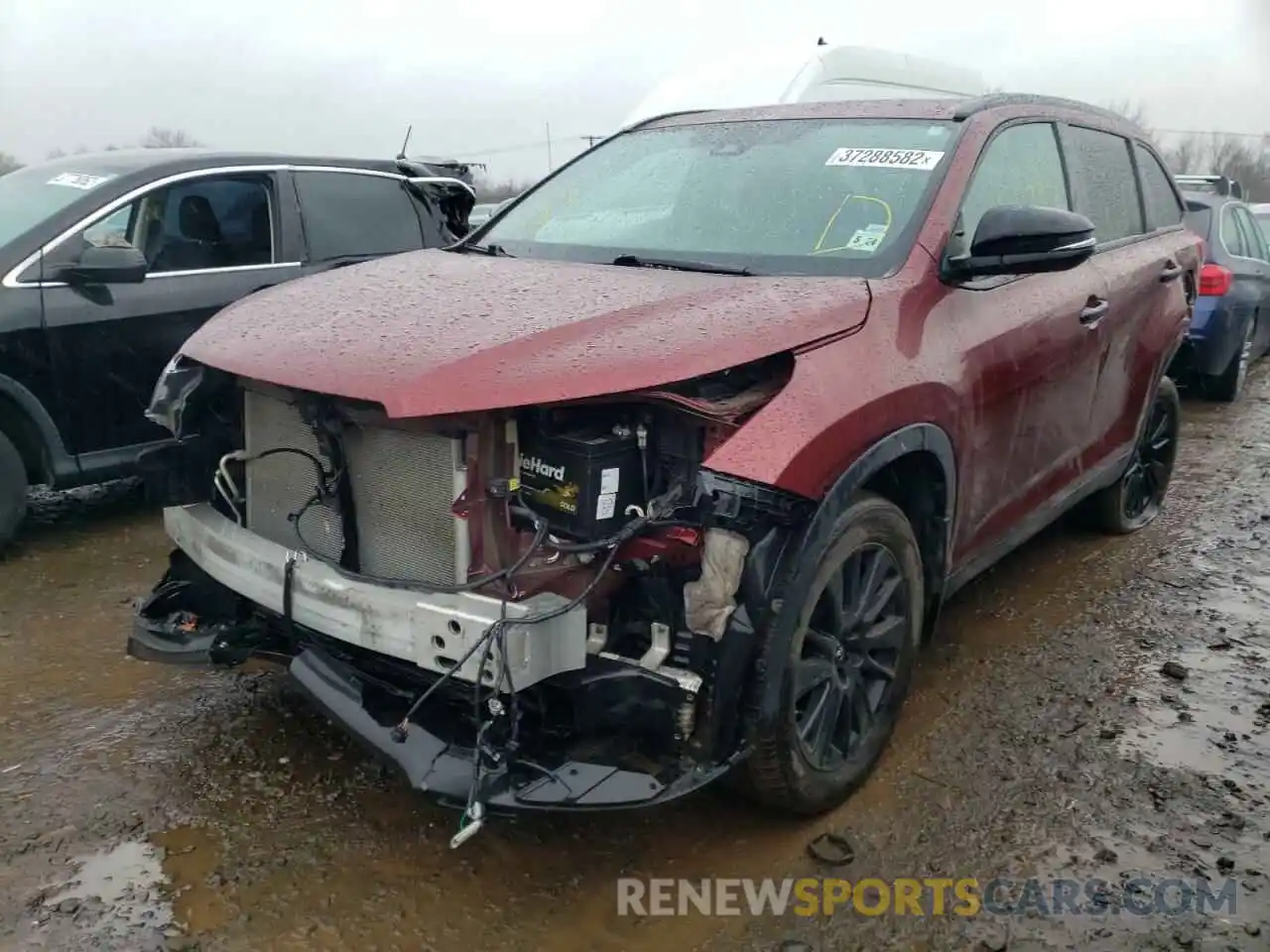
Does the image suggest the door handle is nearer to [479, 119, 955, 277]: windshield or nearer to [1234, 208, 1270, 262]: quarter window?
[479, 119, 955, 277]: windshield

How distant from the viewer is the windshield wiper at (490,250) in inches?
144

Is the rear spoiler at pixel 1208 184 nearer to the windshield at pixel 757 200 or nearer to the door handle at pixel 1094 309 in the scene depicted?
the door handle at pixel 1094 309

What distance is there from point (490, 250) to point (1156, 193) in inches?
119

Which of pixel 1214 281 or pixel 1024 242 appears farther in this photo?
pixel 1214 281

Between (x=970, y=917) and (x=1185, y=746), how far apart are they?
119cm

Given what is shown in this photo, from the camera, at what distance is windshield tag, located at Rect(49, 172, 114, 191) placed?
187 inches

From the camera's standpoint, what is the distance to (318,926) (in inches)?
94.6

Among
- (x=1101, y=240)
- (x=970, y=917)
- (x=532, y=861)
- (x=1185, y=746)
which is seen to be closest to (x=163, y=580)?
(x=532, y=861)

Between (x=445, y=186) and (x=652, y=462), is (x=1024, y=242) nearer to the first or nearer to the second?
(x=652, y=462)

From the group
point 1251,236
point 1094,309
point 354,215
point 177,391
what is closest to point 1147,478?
point 1094,309

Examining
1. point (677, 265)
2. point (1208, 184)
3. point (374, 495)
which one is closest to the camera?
point (374, 495)

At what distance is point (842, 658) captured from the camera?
279 centimetres

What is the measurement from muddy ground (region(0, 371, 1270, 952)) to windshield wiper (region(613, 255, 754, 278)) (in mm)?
1498

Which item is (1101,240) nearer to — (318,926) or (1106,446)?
(1106,446)
